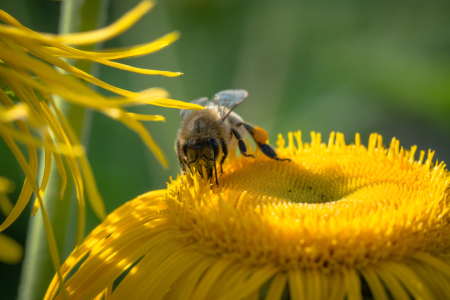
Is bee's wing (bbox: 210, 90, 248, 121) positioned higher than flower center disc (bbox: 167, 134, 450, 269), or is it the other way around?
bee's wing (bbox: 210, 90, 248, 121)

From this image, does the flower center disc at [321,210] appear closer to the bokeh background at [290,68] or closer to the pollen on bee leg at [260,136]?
the pollen on bee leg at [260,136]

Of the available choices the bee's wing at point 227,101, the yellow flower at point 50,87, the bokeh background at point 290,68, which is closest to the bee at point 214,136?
the bee's wing at point 227,101

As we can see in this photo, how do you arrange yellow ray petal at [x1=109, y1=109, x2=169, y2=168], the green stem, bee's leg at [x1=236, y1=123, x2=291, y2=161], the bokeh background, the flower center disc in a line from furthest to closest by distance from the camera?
the bokeh background, bee's leg at [x1=236, y1=123, x2=291, y2=161], the green stem, the flower center disc, yellow ray petal at [x1=109, y1=109, x2=169, y2=168]

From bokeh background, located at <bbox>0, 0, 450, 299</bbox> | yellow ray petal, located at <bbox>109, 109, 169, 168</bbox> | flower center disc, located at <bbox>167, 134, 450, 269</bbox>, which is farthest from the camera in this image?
bokeh background, located at <bbox>0, 0, 450, 299</bbox>

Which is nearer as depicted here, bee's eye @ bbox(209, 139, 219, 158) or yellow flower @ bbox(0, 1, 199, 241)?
yellow flower @ bbox(0, 1, 199, 241)

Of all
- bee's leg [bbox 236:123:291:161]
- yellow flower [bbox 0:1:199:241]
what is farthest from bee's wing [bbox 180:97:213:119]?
yellow flower [bbox 0:1:199:241]

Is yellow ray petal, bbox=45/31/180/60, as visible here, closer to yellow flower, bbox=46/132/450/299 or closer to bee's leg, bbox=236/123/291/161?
yellow flower, bbox=46/132/450/299
